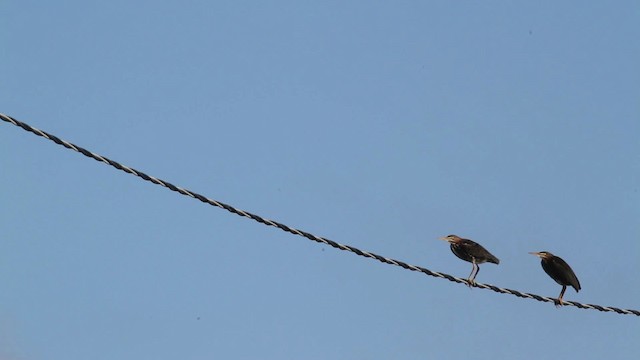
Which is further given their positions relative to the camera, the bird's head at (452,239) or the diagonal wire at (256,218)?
the bird's head at (452,239)

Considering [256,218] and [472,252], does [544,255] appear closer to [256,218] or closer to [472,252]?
[472,252]

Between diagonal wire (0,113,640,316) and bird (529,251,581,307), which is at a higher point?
bird (529,251,581,307)

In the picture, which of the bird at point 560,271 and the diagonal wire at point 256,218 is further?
the bird at point 560,271

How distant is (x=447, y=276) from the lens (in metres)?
12.1

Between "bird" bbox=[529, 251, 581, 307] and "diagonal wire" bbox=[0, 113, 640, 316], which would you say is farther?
"bird" bbox=[529, 251, 581, 307]

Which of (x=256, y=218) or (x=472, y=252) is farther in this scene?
(x=472, y=252)

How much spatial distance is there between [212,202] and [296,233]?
2.88 feet

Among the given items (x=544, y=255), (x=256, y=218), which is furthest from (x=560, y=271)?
(x=256, y=218)

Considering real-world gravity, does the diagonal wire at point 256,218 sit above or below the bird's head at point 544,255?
below

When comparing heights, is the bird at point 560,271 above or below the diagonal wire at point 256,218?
above

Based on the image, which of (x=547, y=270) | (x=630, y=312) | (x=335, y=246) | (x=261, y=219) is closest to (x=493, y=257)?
(x=547, y=270)

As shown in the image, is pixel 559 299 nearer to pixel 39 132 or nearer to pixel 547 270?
pixel 547 270

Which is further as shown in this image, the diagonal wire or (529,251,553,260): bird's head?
(529,251,553,260): bird's head

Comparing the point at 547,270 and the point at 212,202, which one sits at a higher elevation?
the point at 547,270
